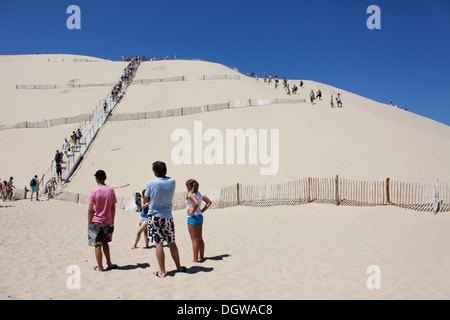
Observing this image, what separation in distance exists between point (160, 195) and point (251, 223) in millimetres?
7238

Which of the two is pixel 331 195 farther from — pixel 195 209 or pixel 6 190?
pixel 6 190

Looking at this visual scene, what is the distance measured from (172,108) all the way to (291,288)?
2935 centimetres

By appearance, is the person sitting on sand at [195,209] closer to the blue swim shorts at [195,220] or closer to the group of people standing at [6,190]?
the blue swim shorts at [195,220]

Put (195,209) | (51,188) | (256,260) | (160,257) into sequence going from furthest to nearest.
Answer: (51,188)
(256,260)
(195,209)
(160,257)

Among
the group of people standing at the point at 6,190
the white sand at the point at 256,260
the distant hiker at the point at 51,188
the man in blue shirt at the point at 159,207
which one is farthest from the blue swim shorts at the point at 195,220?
the group of people standing at the point at 6,190

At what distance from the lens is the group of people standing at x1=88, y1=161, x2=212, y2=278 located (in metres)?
5.12

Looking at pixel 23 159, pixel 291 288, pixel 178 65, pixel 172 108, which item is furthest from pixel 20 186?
pixel 178 65

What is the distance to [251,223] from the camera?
38.5ft

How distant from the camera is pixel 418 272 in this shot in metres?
5.65

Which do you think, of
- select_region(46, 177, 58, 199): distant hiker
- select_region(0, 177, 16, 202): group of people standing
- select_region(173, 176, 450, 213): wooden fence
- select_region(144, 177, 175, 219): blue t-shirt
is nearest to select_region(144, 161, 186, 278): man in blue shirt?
select_region(144, 177, 175, 219): blue t-shirt

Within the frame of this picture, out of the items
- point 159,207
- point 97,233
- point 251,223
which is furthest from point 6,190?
point 159,207

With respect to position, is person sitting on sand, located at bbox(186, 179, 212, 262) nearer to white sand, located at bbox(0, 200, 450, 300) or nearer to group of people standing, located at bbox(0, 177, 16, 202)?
white sand, located at bbox(0, 200, 450, 300)

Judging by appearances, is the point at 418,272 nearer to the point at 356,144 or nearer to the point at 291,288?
the point at 291,288

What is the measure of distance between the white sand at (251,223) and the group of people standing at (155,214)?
551mm
